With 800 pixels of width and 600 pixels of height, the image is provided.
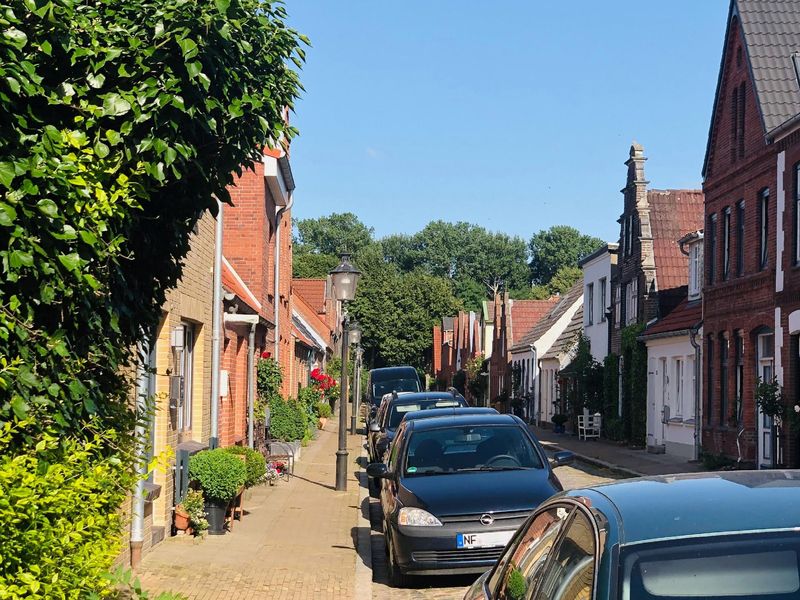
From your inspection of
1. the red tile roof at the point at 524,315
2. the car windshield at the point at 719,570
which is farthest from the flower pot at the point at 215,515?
the red tile roof at the point at 524,315

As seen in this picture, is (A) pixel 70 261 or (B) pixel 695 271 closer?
(A) pixel 70 261

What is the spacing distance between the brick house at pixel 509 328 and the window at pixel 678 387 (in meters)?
25.2

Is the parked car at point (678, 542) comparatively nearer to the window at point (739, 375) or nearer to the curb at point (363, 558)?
the curb at point (363, 558)

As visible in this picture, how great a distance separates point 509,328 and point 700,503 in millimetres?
56633

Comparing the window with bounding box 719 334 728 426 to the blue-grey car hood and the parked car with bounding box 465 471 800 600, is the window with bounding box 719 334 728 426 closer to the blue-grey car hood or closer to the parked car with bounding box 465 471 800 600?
the blue-grey car hood

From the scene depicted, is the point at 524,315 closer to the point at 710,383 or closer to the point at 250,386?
the point at 710,383

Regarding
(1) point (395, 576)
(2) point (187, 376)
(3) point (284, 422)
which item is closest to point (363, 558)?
(1) point (395, 576)

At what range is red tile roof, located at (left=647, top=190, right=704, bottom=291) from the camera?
A: 35844 millimetres

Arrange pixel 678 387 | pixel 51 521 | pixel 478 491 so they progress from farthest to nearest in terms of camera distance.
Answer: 1. pixel 678 387
2. pixel 478 491
3. pixel 51 521

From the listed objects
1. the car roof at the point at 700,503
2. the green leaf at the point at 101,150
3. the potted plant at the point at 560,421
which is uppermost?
the green leaf at the point at 101,150

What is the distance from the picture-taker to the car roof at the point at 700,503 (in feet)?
12.4

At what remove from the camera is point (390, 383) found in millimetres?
38875

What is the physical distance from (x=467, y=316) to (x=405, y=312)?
8216 mm

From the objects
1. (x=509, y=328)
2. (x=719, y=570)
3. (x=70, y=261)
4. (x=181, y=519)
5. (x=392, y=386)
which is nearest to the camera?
(x=719, y=570)
